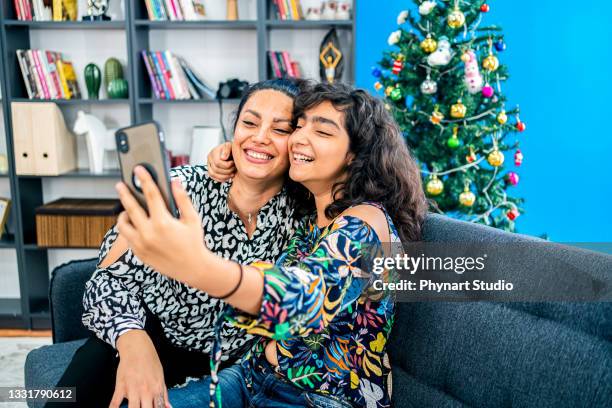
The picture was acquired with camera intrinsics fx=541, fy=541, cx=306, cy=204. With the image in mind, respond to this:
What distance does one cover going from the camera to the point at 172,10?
3.03 meters

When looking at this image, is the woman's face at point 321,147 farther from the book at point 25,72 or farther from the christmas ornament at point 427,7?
the book at point 25,72

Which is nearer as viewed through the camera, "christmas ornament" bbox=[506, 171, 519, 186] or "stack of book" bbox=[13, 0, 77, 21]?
"christmas ornament" bbox=[506, 171, 519, 186]

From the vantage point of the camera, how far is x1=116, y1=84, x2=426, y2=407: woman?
0.81 m

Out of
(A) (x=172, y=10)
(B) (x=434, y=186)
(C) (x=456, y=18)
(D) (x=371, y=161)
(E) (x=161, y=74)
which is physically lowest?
(B) (x=434, y=186)

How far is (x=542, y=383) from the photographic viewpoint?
37.0 inches

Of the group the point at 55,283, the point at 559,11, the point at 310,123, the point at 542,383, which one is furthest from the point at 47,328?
the point at 559,11

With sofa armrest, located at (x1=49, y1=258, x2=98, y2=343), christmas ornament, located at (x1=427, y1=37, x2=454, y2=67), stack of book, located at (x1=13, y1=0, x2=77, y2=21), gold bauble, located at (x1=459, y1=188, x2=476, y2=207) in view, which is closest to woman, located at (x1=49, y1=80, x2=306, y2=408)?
sofa armrest, located at (x1=49, y1=258, x2=98, y2=343)

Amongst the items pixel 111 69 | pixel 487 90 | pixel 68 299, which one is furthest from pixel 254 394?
pixel 111 69

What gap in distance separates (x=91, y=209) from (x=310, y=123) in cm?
221

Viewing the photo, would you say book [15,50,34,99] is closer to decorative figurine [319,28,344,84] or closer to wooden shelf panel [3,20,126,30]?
wooden shelf panel [3,20,126,30]

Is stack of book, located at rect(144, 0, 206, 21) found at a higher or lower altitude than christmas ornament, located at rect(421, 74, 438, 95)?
higher

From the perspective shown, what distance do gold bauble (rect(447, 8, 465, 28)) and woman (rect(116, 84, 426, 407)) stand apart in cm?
141

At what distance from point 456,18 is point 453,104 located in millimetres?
386

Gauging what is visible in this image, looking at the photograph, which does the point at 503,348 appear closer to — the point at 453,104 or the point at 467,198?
the point at 467,198
